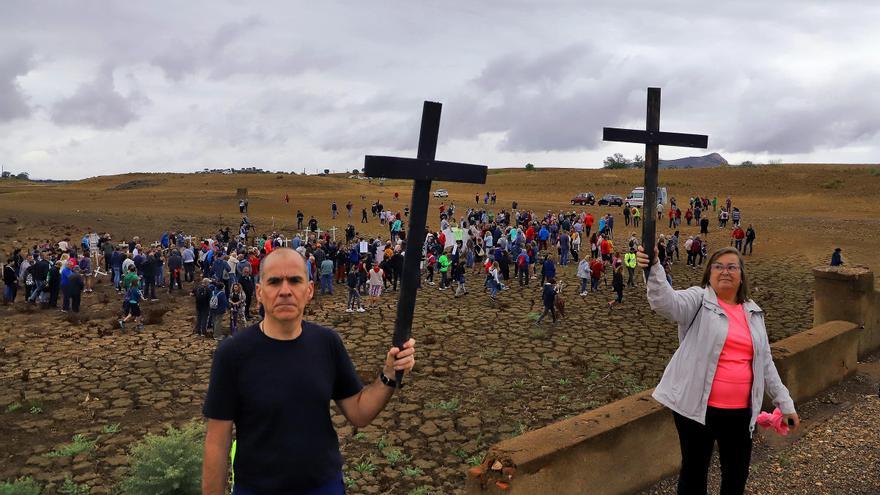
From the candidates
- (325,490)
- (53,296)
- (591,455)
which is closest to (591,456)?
(591,455)

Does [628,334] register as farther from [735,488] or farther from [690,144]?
[735,488]

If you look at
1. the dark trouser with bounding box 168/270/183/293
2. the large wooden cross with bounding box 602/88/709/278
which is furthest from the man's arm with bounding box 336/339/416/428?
the dark trouser with bounding box 168/270/183/293

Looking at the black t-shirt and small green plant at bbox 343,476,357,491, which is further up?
the black t-shirt

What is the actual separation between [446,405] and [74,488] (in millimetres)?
5086

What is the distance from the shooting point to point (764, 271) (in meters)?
21.0

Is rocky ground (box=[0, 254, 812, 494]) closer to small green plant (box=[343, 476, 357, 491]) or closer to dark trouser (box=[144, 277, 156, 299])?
small green plant (box=[343, 476, 357, 491])

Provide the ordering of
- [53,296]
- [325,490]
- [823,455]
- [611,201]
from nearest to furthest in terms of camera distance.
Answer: [325,490] < [823,455] < [53,296] < [611,201]

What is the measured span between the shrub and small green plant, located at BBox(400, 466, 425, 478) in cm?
257

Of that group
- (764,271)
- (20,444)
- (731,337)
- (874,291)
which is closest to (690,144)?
(731,337)

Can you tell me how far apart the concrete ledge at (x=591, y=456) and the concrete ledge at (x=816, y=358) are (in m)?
2.34

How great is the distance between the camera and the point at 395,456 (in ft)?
25.4

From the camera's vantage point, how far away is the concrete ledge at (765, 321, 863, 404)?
22.9 ft

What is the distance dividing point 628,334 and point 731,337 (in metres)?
9.99

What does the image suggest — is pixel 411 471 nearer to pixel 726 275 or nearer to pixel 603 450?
pixel 603 450
